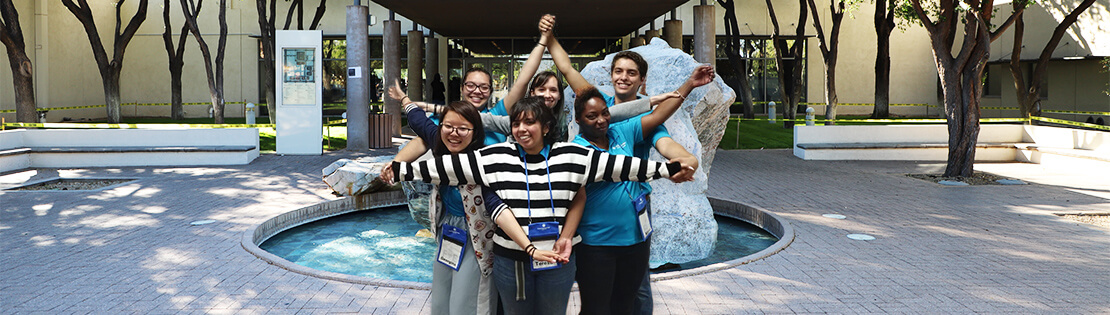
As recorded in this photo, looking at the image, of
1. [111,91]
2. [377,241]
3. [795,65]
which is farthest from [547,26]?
[111,91]

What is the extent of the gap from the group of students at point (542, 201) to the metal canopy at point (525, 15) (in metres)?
12.2

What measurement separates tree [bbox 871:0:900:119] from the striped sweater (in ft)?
69.2

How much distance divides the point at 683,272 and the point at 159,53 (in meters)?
29.6

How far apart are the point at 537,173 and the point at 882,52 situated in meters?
24.6

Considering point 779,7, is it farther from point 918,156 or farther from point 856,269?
point 856,269

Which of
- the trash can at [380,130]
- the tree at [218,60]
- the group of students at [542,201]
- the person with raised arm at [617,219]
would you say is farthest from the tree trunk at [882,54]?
the group of students at [542,201]

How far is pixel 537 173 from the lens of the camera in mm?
3623

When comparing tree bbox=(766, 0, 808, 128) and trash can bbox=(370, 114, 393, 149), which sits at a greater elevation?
tree bbox=(766, 0, 808, 128)

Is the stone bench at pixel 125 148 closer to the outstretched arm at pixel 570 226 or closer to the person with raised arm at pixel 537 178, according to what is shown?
the person with raised arm at pixel 537 178

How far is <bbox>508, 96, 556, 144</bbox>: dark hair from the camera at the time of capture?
359 centimetres

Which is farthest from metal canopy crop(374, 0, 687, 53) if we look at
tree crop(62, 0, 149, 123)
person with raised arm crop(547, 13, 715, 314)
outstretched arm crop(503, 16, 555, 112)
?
person with raised arm crop(547, 13, 715, 314)

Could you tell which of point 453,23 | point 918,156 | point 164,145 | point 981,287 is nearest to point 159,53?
point 453,23

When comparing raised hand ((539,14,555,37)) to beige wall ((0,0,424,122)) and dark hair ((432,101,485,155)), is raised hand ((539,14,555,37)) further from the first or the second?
beige wall ((0,0,424,122))

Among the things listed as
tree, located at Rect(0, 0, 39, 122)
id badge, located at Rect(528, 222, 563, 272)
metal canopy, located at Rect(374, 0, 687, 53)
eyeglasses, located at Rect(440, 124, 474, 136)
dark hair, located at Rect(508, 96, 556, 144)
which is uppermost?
metal canopy, located at Rect(374, 0, 687, 53)
